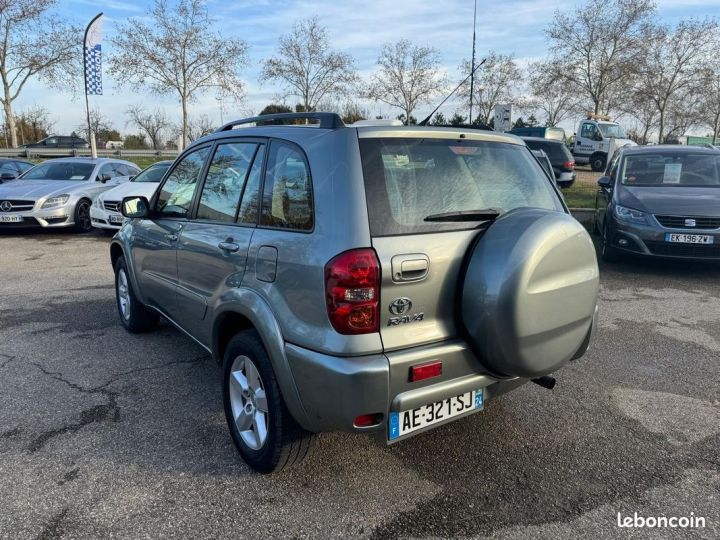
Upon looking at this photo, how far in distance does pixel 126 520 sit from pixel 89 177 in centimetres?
1083

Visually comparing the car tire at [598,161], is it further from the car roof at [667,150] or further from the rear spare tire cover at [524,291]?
the rear spare tire cover at [524,291]

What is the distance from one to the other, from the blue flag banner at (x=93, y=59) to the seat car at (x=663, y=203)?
1861 centimetres

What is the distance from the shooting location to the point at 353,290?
219 cm

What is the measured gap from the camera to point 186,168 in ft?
12.6

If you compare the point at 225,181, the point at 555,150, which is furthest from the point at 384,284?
the point at 555,150

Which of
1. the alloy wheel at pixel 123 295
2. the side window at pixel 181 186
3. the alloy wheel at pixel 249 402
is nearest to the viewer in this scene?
the alloy wheel at pixel 249 402

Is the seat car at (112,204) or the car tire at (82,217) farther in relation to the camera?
the car tire at (82,217)

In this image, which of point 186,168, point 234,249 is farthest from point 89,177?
point 234,249

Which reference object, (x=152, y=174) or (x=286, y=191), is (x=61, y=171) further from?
(x=286, y=191)

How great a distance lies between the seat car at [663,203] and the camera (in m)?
6.66

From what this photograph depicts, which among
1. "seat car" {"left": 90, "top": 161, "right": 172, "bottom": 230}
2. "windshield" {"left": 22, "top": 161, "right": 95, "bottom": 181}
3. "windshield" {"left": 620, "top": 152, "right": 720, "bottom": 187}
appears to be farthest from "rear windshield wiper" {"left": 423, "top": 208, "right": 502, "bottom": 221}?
"windshield" {"left": 22, "top": 161, "right": 95, "bottom": 181}

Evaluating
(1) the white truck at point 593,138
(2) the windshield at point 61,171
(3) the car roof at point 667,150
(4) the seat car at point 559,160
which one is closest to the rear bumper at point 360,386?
(3) the car roof at point 667,150

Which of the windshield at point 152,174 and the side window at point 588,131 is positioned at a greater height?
the side window at point 588,131
